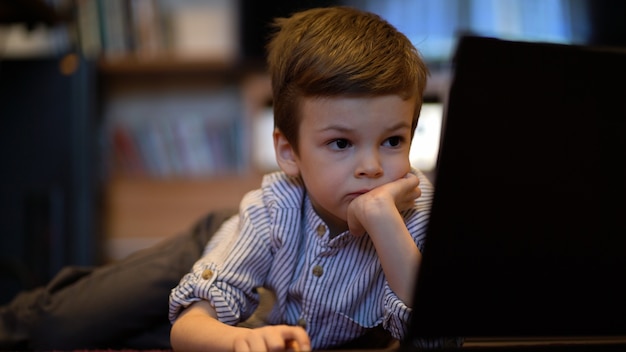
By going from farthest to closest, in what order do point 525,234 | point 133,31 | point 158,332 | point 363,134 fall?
point 133,31 < point 158,332 < point 363,134 < point 525,234

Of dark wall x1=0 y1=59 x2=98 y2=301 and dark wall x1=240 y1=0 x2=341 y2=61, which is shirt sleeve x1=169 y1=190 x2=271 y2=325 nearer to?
dark wall x1=0 y1=59 x2=98 y2=301

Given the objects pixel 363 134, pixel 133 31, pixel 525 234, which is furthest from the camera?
pixel 133 31

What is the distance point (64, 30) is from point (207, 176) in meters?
0.71

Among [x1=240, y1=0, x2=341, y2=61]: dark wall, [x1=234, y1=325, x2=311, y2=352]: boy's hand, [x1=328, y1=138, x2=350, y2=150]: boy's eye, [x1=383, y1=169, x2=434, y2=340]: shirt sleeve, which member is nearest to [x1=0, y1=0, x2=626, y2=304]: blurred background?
[x1=240, y1=0, x2=341, y2=61]: dark wall

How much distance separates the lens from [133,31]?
2.62m

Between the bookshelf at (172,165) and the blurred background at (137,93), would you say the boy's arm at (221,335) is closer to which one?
the blurred background at (137,93)

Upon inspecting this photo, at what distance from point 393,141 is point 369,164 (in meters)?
0.04

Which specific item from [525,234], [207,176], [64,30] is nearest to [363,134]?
[525,234]

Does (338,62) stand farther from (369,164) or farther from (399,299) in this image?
(399,299)

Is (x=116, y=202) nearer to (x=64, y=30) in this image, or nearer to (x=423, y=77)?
(x=64, y=30)

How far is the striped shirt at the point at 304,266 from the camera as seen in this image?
897mm

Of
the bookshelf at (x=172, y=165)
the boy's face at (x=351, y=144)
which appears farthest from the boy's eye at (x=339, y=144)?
the bookshelf at (x=172, y=165)

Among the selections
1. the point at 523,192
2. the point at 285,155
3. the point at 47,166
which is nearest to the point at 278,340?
the point at 523,192

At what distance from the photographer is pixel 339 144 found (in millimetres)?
834
